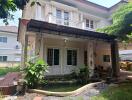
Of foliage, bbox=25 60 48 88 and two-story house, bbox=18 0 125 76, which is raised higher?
two-story house, bbox=18 0 125 76

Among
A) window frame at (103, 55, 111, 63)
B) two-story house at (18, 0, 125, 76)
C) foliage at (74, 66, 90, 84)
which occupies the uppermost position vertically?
two-story house at (18, 0, 125, 76)

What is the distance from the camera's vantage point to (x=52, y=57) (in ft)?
52.1

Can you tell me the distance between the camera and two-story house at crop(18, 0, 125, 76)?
1232 cm

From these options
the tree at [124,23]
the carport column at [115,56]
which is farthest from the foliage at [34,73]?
the carport column at [115,56]

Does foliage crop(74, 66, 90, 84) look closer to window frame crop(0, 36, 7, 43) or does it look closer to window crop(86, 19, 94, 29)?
window crop(86, 19, 94, 29)

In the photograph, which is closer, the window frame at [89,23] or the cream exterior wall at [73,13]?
the cream exterior wall at [73,13]

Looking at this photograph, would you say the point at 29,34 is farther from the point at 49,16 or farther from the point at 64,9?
Answer: the point at 64,9

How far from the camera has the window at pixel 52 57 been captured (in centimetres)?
1571

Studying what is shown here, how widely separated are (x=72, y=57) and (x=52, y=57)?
97.6 inches

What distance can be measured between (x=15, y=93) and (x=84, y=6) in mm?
13909

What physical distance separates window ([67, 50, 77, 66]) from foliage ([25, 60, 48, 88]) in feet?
22.4

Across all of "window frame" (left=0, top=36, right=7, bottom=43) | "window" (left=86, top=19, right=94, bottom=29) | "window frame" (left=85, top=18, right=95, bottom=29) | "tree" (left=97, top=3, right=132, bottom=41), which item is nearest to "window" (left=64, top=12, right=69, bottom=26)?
"window frame" (left=85, top=18, right=95, bottom=29)

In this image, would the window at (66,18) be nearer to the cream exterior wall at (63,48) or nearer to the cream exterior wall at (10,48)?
the cream exterior wall at (63,48)

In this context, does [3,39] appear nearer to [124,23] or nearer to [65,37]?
[65,37]
